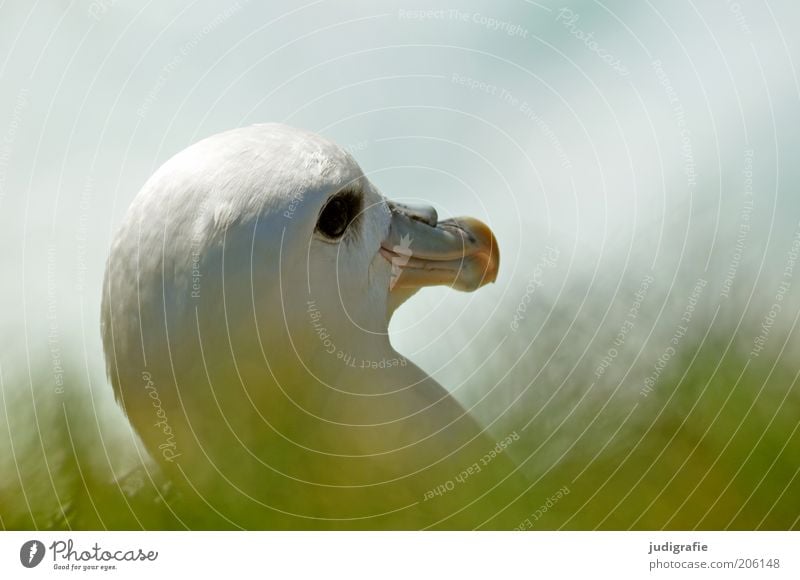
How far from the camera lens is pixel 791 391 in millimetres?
2568

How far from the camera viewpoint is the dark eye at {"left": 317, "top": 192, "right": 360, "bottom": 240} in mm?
3045

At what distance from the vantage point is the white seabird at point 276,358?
2.65 metres

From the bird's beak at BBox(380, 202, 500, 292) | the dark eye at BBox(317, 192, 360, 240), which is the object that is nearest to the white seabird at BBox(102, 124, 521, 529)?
the dark eye at BBox(317, 192, 360, 240)

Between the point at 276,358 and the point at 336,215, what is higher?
the point at 336,215

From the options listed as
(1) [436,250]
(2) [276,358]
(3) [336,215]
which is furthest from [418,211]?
(2) [276,358]

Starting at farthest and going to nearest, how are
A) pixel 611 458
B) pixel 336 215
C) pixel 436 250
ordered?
pixel 436 250 → pixel 336 215 → pixel 611 458

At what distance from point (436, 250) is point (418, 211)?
163 millimetres

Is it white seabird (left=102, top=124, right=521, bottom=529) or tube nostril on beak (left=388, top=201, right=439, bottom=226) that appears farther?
tube nostril on beak (left=388, top=201, right=439, bottom=226)

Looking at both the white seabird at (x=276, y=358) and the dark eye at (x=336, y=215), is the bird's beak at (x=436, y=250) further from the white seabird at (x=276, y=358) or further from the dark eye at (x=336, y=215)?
the dark eye at (x=336, y=215)

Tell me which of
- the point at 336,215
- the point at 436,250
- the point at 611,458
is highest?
the point at 336,215

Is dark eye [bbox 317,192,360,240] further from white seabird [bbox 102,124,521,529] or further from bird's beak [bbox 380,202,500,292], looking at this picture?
bird's beak [bbox 380,202,500,292]

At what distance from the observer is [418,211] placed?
361 cm

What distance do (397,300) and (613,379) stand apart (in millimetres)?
1061

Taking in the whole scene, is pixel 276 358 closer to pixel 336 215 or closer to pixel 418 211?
pixel 336 215
